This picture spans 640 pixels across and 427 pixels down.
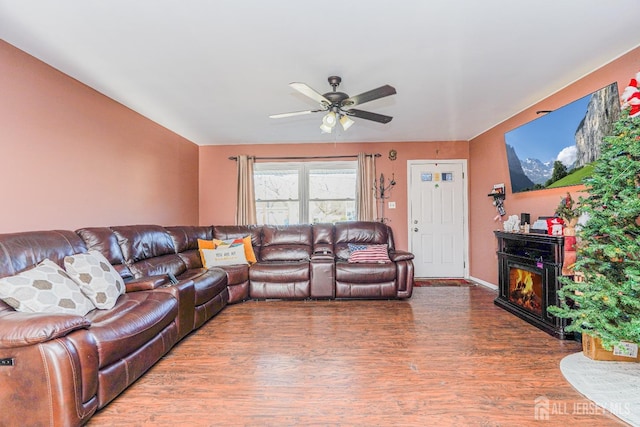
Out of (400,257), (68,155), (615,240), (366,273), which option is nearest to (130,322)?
(68,155)

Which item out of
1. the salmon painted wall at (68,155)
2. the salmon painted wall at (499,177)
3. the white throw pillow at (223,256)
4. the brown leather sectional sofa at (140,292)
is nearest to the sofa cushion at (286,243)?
the brown leather sectional sofa at (140,292)

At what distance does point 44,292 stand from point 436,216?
16.6 feet

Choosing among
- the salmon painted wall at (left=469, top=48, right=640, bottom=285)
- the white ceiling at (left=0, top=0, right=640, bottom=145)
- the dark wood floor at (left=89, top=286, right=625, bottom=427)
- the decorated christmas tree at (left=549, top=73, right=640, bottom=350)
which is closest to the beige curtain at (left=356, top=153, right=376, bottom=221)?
the white ceiling at (left=0, top=0, right=640, bottom=145)

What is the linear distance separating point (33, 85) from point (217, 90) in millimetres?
1473

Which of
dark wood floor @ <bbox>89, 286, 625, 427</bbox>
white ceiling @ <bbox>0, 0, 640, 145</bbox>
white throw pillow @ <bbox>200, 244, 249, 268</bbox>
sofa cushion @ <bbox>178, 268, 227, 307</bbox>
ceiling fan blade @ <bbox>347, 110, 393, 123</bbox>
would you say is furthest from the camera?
white throw pillow @ <bbox>200, 244, 249, 268</bbox>

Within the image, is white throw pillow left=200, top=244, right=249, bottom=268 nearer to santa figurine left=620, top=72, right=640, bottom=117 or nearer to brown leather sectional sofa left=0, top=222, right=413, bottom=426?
brown leather sectional sofa left=0, top=222, right=413, bottom=426

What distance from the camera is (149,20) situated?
6.48 ft

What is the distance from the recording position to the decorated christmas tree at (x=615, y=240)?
1926mm

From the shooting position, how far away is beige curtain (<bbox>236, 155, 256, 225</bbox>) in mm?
5203

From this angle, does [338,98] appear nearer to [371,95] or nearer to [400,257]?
[371,95]

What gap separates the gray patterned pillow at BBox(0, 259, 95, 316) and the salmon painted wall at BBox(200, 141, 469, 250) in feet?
11.0

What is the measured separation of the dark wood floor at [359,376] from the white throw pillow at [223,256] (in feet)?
3.32

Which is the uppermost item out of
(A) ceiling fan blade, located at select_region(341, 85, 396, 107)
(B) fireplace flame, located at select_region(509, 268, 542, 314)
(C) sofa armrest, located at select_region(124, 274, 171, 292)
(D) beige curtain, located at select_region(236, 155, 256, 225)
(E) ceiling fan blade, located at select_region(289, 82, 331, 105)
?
(E) ceiling fan blade, located at select_region(289, 82, 331, 105)

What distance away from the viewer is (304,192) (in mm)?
5348
